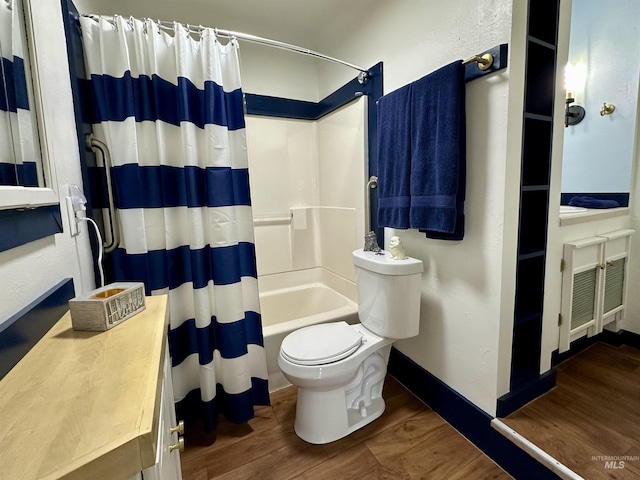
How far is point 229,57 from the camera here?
143cm

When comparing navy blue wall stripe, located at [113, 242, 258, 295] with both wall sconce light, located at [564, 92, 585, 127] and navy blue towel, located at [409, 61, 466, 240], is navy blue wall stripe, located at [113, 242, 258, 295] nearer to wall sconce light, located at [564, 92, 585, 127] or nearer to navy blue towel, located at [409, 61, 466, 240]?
navy blue towel, located at [409, 61, 466, 240]

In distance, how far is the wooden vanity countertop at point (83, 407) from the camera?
33cm

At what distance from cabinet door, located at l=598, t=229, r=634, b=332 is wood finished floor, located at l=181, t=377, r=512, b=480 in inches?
46.5

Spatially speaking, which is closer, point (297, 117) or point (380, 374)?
point (380, 374)

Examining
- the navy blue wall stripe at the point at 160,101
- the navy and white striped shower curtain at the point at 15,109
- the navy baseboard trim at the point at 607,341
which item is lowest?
the navy baseboard trim at the point at 607,341

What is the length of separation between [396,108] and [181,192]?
1.14m

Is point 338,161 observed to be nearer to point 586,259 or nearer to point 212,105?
point 212,105

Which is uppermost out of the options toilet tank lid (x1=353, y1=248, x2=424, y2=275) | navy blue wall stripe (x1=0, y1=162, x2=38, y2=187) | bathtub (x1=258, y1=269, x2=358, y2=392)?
navy blue wall stripe (x1=0, y1=162, x2=38, y2=187)

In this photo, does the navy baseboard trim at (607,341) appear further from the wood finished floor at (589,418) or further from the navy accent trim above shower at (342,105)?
the navy accent trim above shower at (342,105)

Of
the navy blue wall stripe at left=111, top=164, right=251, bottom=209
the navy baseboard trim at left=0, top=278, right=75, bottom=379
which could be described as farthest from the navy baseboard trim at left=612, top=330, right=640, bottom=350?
the navy baseboard trim at left=0, top=278, right=75, bottom=379

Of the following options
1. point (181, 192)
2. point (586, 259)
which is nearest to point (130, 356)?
point (181, 192)

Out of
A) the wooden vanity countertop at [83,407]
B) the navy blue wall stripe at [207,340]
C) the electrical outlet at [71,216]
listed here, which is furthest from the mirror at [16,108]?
the navy blue wall stripe at [207,340]

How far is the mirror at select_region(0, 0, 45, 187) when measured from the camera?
2.20 feet

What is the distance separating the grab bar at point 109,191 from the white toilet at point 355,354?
89 cm
